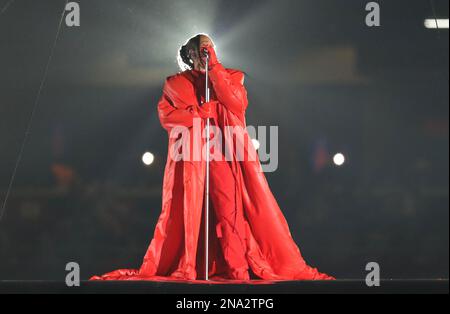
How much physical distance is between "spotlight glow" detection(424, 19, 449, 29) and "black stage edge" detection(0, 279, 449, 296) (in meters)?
1.60

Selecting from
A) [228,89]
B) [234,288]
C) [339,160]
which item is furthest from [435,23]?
[234,288]

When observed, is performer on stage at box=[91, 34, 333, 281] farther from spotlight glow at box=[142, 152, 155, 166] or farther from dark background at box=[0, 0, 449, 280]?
spotlight glow at box=[142, 152, 155, 166]

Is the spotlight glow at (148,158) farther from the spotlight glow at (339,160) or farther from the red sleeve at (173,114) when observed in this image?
the spotlight glow at (339,160)

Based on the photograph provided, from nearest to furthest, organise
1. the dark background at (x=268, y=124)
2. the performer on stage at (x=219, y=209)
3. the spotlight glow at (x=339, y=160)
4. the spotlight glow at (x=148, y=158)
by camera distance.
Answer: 1. the performer on stage at (x=219, y=209)
2. the dark background at (x=268, y=124)
3. the spotlight glow at (x=148, y=158)
4. the spotlight glow at (x=339, y=160)

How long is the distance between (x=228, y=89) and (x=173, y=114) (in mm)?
255

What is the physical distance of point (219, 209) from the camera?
12.3 ft

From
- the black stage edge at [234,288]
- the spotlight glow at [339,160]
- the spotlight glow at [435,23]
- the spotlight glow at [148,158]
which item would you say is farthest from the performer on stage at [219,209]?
the spotlight glow at [435,23]

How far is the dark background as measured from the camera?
4.41 meters

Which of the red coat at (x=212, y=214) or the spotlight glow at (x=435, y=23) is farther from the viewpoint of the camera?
the spotlight glow at (x=435, y=23)

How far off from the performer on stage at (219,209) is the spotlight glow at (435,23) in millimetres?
1234

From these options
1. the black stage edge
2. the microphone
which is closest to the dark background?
the microphone

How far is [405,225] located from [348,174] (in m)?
0.39

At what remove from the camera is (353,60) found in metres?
4.59

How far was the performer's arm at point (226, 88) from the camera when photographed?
3736 millimetres
